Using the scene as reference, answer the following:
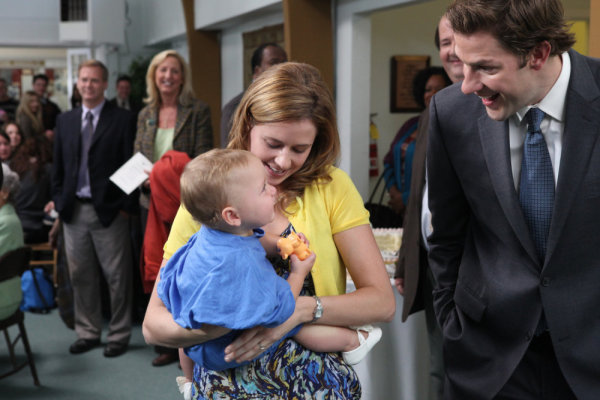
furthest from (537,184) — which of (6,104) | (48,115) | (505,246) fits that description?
(6,104)

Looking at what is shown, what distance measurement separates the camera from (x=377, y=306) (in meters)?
1.61

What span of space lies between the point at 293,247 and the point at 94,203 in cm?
342

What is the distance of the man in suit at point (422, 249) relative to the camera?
2.72 metres

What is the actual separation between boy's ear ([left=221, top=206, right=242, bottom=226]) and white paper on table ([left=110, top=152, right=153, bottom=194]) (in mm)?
2894

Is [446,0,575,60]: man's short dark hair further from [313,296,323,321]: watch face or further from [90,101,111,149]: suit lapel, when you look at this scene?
[90,101,111,149]: suit lapel

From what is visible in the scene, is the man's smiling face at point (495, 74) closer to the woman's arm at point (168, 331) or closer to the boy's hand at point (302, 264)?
the boy's hand at point (302, 264)

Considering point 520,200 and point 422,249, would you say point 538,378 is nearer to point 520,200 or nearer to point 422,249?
point 520,200

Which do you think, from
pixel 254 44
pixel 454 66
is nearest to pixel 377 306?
pixel 454 66

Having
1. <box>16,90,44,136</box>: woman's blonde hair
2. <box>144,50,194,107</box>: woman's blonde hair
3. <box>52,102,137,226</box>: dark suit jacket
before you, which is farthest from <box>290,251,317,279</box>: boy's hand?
<box>16,90,44,136</box>: woman's blonde hair

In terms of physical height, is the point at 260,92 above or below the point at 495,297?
above

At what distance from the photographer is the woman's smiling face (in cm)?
158

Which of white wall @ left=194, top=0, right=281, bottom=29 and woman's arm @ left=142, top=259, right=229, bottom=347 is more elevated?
white wall @ left=194, top=0, right=281, bottom=29

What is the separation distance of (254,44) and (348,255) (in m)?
6.06

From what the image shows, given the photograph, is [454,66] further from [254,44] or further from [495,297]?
[254,44]
